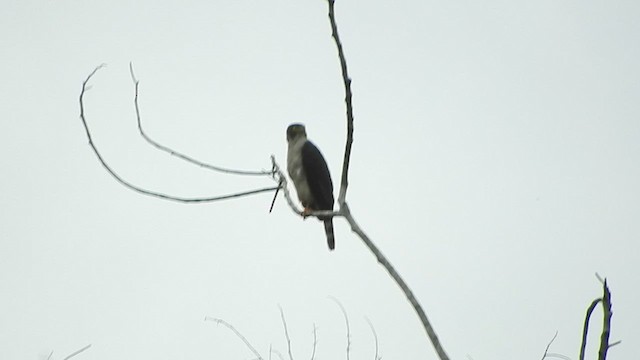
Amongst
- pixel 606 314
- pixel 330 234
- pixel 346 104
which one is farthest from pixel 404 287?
pixel 330 234

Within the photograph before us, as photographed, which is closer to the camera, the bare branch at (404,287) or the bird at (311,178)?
the bare branch at (404,287)

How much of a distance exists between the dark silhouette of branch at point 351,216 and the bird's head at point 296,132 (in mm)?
3888

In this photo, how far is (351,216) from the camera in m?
2.16

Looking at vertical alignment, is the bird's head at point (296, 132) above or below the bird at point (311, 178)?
above

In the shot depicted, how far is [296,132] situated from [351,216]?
161 inches

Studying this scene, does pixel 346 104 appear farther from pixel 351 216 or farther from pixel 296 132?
pixel 296 132

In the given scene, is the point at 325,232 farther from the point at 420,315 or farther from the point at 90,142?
the point at 420,315

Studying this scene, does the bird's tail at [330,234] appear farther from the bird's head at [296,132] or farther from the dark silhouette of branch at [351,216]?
the dark silhouette of branch at [351,216]

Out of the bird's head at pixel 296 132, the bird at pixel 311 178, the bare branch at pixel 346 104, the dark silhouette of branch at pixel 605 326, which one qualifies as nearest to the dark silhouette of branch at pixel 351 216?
the bare branch at pixel 346 104

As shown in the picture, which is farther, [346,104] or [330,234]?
[330,234]

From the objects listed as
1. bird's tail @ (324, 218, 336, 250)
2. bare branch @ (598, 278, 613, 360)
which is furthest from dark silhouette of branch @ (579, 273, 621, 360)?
bird's tail @ (324, 218, 336, 250)

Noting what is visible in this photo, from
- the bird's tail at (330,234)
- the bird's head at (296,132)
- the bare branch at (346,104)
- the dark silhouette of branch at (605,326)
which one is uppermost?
the bird's head at (296,132)

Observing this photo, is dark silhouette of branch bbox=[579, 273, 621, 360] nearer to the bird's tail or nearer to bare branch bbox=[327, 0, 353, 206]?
bare branch bbox=[327, 0, 353, 206]

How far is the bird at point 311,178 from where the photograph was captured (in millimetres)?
5871
